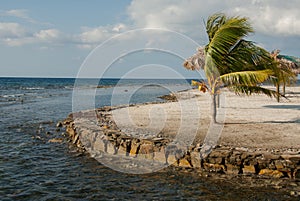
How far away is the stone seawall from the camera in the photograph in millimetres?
9625

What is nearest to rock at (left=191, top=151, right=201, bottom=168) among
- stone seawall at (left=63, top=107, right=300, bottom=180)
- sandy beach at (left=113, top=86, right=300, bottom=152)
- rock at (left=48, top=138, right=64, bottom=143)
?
stone seawall at (left=63, top=107, right=300, bottom=180)

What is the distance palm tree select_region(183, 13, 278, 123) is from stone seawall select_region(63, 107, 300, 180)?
15.4 feet

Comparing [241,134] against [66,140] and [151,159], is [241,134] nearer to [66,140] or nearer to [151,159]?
[151,159]

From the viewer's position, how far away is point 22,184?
9414 mm

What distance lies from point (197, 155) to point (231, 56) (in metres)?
6.58

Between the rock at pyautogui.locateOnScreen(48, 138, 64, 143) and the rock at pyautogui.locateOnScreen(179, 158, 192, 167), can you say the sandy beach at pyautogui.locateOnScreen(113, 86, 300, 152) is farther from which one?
the rock at pyautogui.locateOnScreen(48, 138, 64, 143)

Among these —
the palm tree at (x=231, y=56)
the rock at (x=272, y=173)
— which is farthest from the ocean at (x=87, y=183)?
the palm tree at (x=231, y=56)

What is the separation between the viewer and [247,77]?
13484 millimetres

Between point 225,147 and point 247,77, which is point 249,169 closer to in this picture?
point 225,147

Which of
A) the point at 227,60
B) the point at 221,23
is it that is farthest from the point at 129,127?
the point at 221,23

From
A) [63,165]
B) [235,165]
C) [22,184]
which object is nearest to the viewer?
[22,184]

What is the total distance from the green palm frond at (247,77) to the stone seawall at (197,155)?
3842mm

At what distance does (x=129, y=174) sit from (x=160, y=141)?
2.15 meters

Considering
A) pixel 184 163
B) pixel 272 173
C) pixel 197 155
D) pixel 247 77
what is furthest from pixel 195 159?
pixel 247 77
